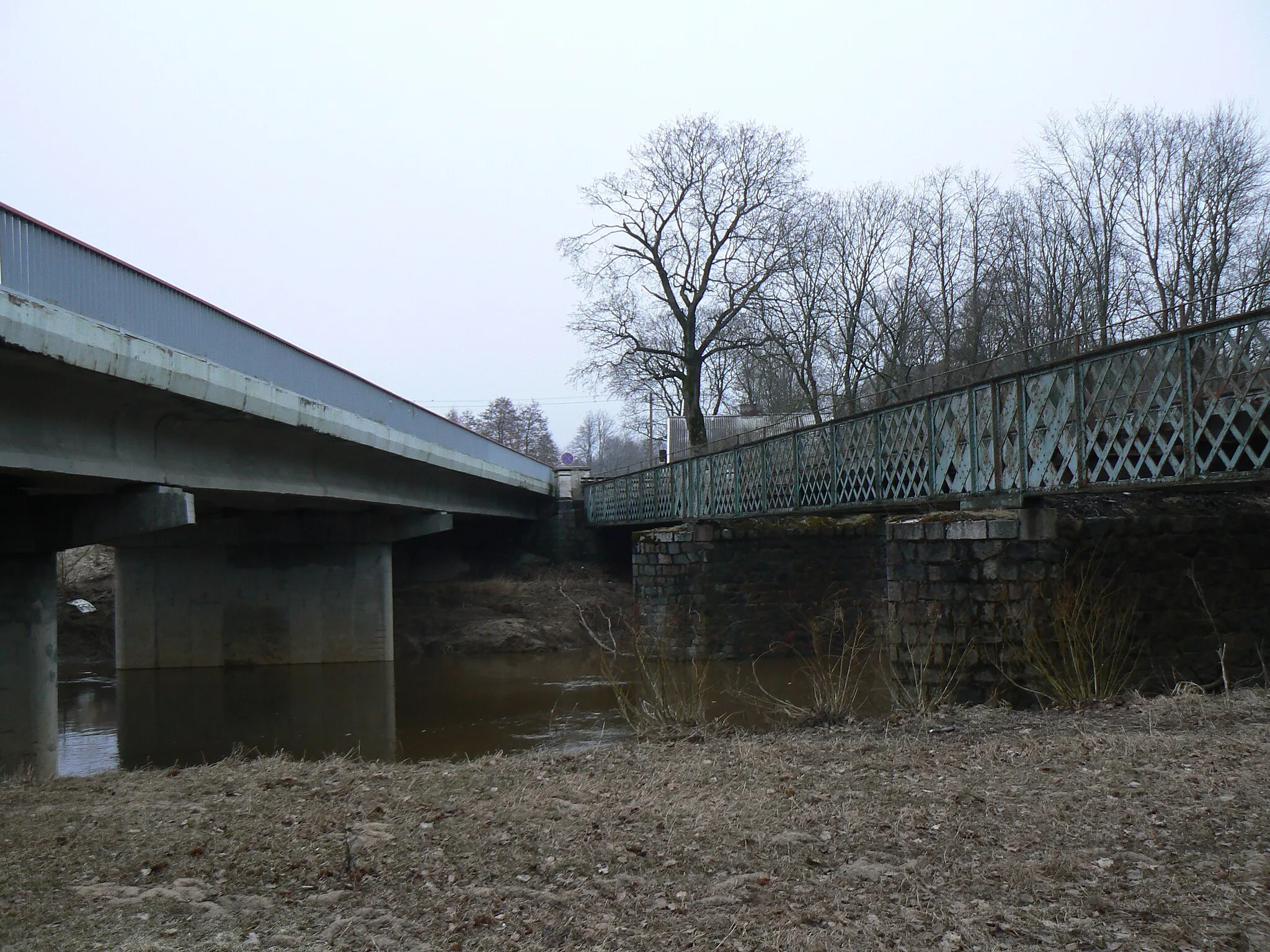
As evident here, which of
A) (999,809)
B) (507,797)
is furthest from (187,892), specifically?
(999,809)

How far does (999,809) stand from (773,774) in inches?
63.6

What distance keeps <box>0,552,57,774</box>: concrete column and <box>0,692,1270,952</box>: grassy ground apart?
17.4ft

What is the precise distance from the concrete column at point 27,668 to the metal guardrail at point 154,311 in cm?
360

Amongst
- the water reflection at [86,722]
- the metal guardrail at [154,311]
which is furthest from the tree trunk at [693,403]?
the water reflection at [86,722]

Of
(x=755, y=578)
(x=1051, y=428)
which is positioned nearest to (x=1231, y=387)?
(x=1051, y=428)

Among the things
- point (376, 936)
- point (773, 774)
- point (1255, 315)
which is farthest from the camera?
point (1255, 315)

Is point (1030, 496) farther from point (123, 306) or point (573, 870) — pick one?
point (123, 306)

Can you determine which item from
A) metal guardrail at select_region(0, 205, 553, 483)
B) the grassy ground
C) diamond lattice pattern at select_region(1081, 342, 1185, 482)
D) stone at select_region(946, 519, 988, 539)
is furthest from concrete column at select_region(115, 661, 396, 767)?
diamond lattice pattern at select_region(1081, 342, 1185, 482)

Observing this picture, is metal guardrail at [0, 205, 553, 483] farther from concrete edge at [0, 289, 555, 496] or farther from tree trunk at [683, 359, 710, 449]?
tree trunk at [683, 359, 710, 449]

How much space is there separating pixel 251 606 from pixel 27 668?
38.5 ft

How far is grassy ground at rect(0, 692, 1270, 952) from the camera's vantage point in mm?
4211

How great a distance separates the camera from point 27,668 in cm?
1230

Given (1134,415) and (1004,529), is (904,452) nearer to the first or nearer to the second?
(1004,529)

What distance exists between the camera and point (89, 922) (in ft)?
14.4
